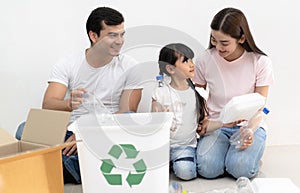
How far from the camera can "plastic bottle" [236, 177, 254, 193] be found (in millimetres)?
1380

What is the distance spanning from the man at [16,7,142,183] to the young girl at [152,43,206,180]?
0.11 meters

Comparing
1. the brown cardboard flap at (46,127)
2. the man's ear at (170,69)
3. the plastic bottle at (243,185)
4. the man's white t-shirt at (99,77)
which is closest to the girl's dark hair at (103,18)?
the man's white t-shirt at (99,77)

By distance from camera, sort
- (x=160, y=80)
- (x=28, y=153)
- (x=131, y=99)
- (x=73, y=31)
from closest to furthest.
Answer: (x=28, y=153), (x=160, y=80), (x=131, y=99), (x=73, y=31)

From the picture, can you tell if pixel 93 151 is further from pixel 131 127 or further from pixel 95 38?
pixel 95 38

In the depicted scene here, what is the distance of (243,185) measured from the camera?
1.42m

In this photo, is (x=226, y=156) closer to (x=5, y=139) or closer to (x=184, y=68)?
(x=184, y=68)

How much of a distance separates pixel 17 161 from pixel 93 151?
22cm

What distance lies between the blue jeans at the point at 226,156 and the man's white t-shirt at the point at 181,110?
6cm

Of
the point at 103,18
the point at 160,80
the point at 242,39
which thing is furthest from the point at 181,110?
the point at 103,18

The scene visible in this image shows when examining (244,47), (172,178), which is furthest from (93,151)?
(244,47)

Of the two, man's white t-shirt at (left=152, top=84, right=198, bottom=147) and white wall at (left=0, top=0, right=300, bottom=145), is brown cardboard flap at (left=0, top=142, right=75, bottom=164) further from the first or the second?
white wall at (left=0, top=0, right=300, bottom=145)

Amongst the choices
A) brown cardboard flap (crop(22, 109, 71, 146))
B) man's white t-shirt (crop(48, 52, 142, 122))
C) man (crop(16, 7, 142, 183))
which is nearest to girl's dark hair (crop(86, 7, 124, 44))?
man (crop(16, 7, 142, 183))

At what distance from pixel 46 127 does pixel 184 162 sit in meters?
0.55

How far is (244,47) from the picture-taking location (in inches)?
65.5
